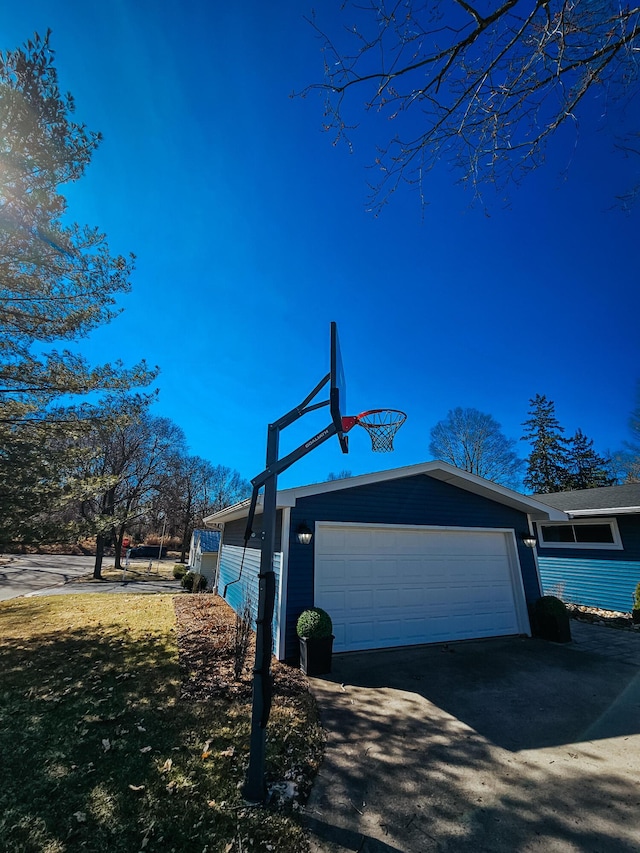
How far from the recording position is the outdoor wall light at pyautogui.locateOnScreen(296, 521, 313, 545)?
648 centimetres

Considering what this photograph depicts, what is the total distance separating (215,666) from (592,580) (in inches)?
438

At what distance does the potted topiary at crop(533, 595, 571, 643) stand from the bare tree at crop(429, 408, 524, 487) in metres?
17.0

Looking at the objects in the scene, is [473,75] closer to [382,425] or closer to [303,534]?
[382,425]

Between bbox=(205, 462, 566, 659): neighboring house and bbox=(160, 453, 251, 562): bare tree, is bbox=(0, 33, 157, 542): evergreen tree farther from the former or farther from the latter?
bbox=(160, 453, 251, 562): bare tree

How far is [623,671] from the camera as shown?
5617 mm

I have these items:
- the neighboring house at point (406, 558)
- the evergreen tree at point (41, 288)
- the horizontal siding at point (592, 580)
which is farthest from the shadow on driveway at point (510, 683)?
the evergreen tree at point (41, 288)

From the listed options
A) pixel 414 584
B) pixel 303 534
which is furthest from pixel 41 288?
pixel 414 584

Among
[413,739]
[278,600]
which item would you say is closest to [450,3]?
[413,739]

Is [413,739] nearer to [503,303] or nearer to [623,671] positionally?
[623,671]

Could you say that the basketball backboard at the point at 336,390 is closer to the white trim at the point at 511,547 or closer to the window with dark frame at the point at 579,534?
the white trim at the point at 511,547

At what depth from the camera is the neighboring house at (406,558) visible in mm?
6613

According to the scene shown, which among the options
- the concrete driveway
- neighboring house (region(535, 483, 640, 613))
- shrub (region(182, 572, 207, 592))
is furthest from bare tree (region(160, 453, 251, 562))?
the concrete driveway

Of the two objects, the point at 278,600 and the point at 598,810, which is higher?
the point at 278,600

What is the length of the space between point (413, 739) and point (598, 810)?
5.35 feet
